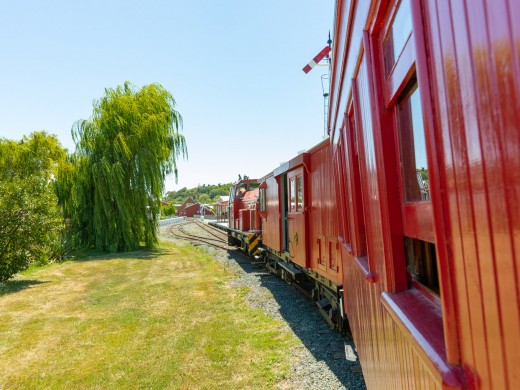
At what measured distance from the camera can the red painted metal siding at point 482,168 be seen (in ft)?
2.06

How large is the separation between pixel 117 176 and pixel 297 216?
1165 centimetres

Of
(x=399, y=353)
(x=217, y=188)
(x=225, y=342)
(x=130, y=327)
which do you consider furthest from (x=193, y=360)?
(x=217, y=188)

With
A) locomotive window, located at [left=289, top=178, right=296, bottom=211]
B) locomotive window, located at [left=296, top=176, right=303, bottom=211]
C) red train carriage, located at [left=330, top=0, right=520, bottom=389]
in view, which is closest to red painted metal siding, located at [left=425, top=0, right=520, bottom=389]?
red train carriage, located at [left=330, top=0, right=520, bottom=389]

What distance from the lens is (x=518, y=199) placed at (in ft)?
2.02

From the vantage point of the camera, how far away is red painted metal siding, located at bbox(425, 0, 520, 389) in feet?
2.06

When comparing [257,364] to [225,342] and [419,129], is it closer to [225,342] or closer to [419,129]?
[225,342]

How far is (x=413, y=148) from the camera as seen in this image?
1367mm

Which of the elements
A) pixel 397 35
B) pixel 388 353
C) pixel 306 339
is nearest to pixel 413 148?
pixel 397 35

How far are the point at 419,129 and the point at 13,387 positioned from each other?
18.3 feet

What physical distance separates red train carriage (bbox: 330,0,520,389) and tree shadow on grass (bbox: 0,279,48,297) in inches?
425

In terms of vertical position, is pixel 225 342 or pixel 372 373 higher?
pixel 372 373

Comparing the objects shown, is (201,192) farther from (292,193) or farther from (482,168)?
(482,168)

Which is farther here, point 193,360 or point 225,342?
point 225,342

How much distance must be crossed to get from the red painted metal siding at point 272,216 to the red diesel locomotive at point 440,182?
6.66 metres
